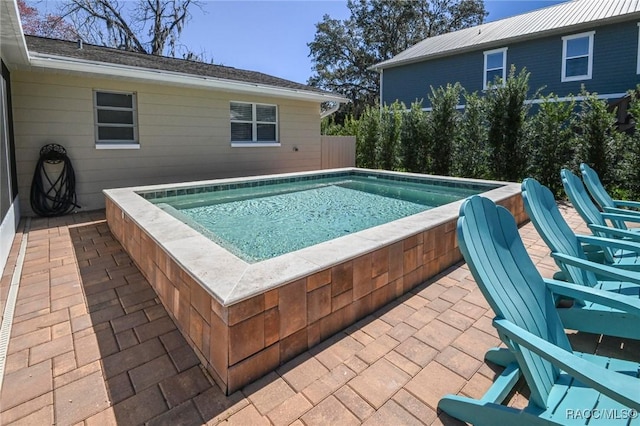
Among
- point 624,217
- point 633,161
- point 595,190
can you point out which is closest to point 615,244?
point 624,217

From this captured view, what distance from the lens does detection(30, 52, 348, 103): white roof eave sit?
5.86m

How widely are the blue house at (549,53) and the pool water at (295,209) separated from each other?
4213mm

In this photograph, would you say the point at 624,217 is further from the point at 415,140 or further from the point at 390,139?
the point at 390,139

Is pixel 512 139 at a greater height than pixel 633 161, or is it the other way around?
pixel 512 139

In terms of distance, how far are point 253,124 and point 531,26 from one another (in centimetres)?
1152

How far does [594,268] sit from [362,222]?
3315 mm

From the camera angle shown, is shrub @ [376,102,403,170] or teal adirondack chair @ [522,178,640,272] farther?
shrub @ [376,102,403,170]

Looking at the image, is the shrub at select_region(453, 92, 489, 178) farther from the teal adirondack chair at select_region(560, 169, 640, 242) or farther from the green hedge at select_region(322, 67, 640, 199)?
the teal adirondack chair at select_region(560, 169, 640, 242)

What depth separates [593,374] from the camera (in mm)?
1187

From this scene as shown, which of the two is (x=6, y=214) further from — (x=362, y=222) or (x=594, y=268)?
(x=594, y=268)

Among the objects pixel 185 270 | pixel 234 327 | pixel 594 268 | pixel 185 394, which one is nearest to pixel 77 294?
pixel 185 270

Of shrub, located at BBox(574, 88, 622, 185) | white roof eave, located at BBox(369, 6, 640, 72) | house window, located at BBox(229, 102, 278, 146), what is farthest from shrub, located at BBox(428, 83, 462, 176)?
white roof eave, located at BBox(369, 6, 640, 72)

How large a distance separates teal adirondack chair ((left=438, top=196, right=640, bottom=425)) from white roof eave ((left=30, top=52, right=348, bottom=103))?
22.6 feet

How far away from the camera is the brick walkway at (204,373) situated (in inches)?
73.4
